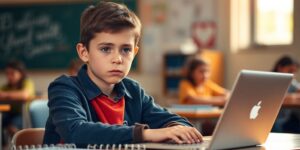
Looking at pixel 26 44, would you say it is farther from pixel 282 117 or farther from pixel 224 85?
pixel 282 117

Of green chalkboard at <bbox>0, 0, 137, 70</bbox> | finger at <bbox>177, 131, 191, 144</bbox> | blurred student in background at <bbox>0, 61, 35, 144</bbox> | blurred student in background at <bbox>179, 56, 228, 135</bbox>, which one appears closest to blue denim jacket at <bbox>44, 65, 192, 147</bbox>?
finger at <bbox>177, 131, 191, 144</bbox>

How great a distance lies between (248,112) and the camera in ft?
6.15

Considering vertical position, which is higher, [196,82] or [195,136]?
[195,136]

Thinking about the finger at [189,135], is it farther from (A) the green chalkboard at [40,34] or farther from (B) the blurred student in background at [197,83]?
(A) the green chalkboard at [40,34]

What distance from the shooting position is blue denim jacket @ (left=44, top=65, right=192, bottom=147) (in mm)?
1837

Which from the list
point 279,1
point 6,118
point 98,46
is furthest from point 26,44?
point 98,46

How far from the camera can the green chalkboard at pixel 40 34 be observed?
1053cm

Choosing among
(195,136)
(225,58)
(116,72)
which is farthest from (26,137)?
(225,58)

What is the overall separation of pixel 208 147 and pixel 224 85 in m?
7.71

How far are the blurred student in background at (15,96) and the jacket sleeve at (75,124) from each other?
19.0 feet

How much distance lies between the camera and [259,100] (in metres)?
1.90

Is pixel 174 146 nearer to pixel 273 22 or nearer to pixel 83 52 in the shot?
pixel 83 52

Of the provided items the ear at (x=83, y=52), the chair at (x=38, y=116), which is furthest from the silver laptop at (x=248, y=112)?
the chair at (x=38, y=116)

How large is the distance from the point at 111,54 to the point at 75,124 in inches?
10.2
